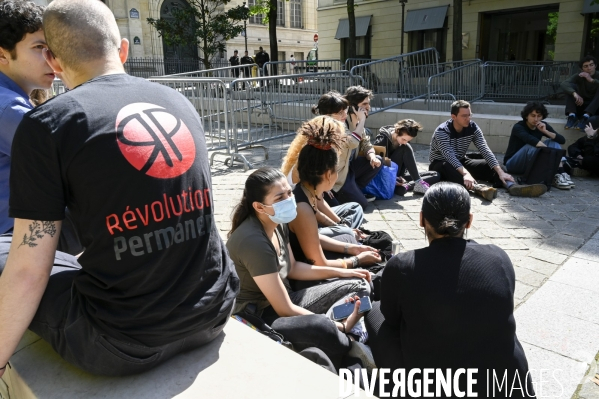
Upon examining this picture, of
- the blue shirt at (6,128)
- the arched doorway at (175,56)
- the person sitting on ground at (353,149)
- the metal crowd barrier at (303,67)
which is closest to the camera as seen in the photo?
the blue shirt at (6,128)

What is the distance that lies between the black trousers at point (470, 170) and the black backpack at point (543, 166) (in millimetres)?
408

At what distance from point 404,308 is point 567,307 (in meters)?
1.88

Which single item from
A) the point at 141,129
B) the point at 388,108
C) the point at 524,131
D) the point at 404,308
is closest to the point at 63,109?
the point at 141,129

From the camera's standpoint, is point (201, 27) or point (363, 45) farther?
point (363, 45)

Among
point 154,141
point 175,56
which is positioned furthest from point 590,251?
point 175,56

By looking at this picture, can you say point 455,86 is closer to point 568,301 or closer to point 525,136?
point 525,136

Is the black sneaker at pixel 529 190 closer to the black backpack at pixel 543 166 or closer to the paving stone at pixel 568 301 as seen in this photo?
the black backpack at pixel 543 166

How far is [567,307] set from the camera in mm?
3279

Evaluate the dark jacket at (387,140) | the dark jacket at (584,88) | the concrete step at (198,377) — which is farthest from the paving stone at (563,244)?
the dark jacket at (584,88)

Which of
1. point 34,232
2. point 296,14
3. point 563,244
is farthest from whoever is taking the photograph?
point 296,14

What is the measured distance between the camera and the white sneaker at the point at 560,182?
247 inches

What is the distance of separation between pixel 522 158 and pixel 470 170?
2.39 ft

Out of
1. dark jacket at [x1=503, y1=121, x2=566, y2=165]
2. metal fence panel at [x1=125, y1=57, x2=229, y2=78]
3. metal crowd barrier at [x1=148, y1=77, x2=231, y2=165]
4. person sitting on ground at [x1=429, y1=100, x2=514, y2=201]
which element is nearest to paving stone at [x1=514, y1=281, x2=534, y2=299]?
person sitting on ground at [x1=429, y1=100, x2=514, y2=201]

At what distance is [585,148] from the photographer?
698cm
